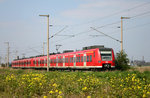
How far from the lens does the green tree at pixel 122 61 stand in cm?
2735

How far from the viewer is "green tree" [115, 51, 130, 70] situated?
2735 cm

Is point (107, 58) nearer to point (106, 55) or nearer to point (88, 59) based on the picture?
point (106, 55)

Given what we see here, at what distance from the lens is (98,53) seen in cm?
2680

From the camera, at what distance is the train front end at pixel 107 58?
2667cm

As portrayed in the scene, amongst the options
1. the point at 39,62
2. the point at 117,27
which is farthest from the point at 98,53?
the point at 39,62

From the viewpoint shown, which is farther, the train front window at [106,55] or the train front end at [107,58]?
the train front window at [106,55]

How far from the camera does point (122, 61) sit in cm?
2745

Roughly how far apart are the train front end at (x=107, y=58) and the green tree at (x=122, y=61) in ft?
1.97

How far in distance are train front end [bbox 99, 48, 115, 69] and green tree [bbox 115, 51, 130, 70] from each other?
1.97 ft

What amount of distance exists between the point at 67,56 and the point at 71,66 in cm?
229

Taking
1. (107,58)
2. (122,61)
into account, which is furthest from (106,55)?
(122,61)

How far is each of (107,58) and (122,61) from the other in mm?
1828

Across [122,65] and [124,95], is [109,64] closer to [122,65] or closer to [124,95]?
[122,65]

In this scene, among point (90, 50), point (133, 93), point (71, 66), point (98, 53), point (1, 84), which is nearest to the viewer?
point (133, 93)
